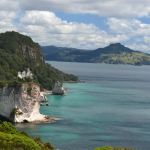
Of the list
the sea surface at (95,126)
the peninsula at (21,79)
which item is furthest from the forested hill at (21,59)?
the sea surface at (95,126)

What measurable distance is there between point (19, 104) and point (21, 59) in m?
89.8

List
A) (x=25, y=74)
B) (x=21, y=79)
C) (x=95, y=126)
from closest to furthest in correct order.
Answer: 1. (x=95, y=126)
2. (x=21, y=79)
3. (x=25, y=74)

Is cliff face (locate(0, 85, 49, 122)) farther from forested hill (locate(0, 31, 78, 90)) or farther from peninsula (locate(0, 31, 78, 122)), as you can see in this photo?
forested hill (locate(0, 31, 78, 90))

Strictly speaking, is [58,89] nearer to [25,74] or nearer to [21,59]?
[25,74]

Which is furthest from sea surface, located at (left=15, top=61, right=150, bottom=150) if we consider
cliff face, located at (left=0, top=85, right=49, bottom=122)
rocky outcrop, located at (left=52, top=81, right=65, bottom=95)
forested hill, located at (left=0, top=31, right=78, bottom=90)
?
forested hill, located at (left=0, top=31, right=78, bottom=90)

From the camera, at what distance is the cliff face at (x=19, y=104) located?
7938cm

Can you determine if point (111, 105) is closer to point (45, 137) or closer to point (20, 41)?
point (45, 137)

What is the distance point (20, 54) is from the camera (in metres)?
172

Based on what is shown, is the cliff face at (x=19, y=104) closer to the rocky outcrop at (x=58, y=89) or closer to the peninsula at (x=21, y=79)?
the peninsula at (x=21, y=79)

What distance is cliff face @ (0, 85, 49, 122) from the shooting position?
79.4 metres

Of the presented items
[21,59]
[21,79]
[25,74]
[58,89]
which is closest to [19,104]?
[21,79]

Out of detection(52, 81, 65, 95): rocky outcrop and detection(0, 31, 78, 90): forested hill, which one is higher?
detection(0, 31, 78, 90): forested hill

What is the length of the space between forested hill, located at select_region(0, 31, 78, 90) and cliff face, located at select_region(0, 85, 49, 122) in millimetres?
50656

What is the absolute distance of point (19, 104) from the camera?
264 ft
